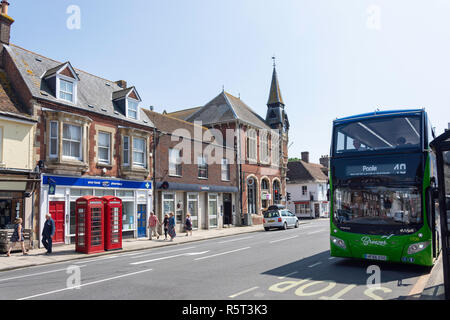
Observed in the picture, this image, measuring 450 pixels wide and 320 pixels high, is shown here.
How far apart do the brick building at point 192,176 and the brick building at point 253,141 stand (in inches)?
62.6

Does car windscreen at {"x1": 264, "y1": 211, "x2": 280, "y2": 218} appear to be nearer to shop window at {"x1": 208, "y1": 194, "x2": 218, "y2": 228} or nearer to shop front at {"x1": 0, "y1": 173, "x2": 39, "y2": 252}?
shop window at {"x1": 208, "y1": 194, "x2": 218, "y2": 228}

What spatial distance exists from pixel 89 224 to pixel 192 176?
1362cm

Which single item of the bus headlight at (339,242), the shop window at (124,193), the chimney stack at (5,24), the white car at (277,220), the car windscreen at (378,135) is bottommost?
the white car at (277,220)

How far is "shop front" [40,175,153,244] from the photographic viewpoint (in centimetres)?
1852

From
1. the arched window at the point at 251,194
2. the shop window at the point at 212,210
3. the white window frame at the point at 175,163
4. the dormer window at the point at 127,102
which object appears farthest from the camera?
the arched window at the point at 251,194

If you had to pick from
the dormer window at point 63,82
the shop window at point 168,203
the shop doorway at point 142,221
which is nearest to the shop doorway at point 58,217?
the shop doorway at point 142,221

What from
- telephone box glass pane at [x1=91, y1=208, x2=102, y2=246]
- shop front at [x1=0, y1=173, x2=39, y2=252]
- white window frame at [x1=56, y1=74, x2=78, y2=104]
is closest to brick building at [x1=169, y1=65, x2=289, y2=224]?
white window frame at [x1=56, y1=74, x2=78, y2=104]

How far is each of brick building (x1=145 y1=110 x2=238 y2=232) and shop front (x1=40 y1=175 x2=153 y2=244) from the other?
1480 mm

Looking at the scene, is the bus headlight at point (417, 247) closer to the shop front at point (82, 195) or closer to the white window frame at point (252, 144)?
the shop front at point (82, 195)

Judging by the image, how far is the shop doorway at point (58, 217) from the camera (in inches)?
738

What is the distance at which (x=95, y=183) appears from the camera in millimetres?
20891

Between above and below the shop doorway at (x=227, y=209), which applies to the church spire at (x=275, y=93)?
above

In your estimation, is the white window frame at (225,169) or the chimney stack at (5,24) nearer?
the chimney stack at (5,24)
